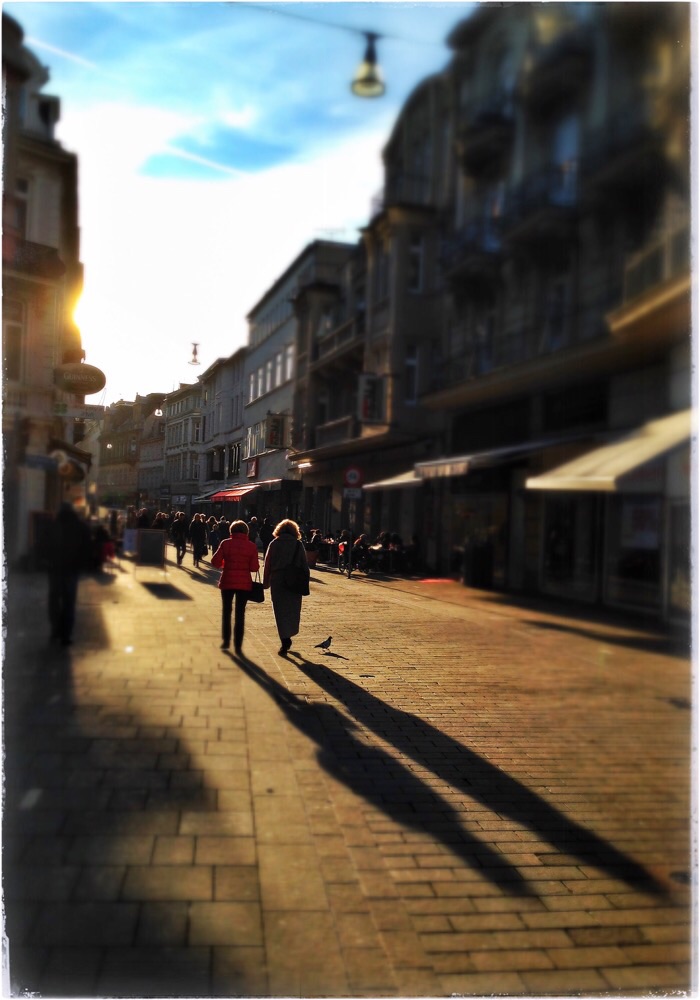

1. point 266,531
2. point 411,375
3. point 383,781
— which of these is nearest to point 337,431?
point 411,375

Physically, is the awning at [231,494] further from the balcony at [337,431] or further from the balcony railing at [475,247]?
the balcony railing at [475,247]

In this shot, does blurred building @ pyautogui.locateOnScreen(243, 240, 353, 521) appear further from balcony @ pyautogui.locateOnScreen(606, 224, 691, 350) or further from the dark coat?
balcony @ pyautogui.locateOnScreen(606, 224, 691, 350)

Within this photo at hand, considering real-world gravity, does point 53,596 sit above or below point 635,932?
above

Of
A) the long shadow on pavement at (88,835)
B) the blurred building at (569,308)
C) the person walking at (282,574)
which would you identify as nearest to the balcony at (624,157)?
the blurred building at (569,308)

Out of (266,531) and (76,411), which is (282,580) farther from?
(76,411)

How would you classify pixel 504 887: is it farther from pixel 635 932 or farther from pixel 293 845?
pixel 293 845

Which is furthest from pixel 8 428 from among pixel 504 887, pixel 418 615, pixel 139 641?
pixel 504 887
